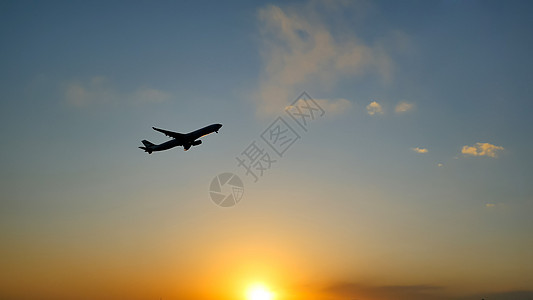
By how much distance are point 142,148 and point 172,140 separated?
2018 cm

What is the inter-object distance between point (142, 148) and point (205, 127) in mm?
34541

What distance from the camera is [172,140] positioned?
598 feet

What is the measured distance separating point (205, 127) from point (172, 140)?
15810 millimetres

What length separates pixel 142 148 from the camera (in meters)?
193

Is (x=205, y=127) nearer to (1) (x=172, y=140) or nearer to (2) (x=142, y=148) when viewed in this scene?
(1) (x=172, y=140)

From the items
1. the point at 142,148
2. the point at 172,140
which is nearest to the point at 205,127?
the point at 172,140

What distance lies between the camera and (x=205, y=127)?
182 m
